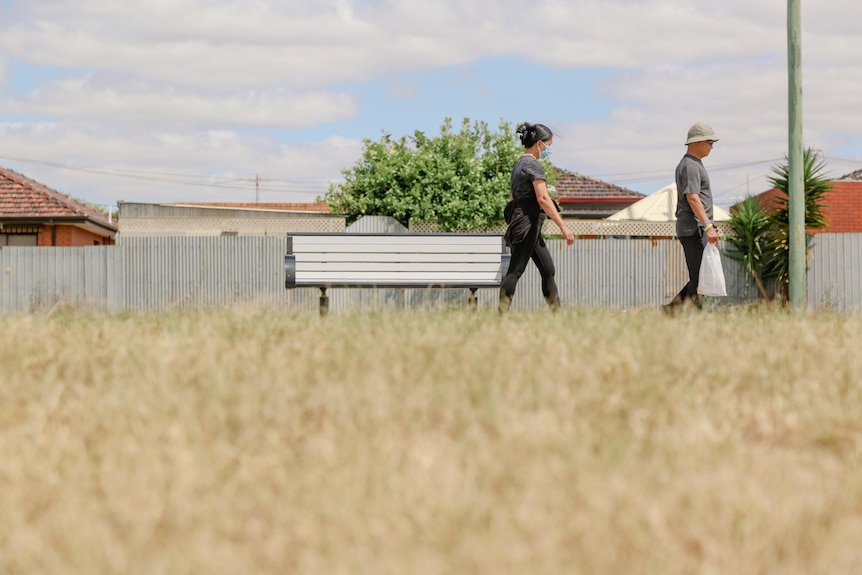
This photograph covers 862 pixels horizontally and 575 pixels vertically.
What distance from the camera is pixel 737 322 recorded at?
7004 millimetres

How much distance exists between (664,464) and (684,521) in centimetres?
44

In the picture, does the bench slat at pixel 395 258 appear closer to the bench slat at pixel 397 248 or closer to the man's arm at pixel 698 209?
the bench slat at pixel 397 248

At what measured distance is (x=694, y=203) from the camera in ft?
29.8

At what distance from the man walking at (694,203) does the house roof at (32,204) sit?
2404cm

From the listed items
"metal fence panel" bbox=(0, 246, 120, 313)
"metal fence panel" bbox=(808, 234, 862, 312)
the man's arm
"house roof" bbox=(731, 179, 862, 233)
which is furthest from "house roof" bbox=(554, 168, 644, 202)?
the man's arm

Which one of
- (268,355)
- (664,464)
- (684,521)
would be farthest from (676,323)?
(684,521)

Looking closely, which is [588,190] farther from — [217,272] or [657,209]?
[217,272]

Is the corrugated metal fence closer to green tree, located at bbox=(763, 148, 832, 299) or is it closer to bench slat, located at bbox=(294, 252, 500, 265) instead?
green tree, located at bbox=(763, 148, 832, 299)

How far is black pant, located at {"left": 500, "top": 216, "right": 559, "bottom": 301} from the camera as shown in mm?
9133

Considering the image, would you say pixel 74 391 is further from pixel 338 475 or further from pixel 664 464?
pixel 664 464

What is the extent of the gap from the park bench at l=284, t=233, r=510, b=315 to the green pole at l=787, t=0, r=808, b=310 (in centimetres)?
410

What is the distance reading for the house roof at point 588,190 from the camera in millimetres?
41656

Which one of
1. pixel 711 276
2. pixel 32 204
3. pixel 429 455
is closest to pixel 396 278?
pixel 711 276

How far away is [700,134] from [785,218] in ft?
26.5
